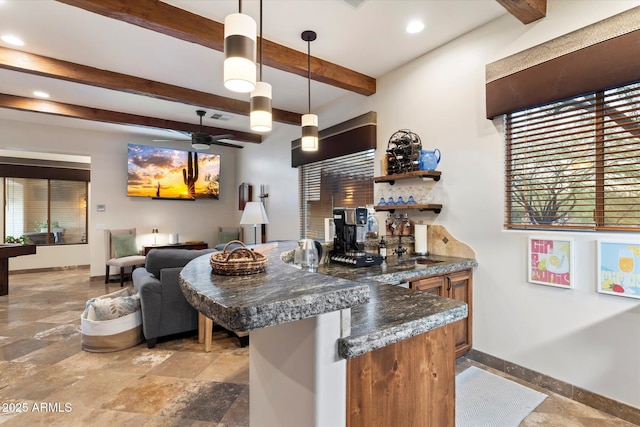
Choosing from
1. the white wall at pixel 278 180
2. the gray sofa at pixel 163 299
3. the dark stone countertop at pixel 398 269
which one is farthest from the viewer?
the white wall at pixel 278 180

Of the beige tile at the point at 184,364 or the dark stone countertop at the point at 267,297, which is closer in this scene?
the dark stone countertop at the point at 267,297

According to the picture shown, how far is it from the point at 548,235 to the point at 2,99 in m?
6.80

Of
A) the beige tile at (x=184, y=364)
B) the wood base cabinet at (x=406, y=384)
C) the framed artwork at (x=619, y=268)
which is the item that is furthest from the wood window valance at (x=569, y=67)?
the beige tile at (x=184, y=364)

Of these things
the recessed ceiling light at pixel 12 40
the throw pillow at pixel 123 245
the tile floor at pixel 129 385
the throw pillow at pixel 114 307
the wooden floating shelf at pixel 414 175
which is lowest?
the tile floor at pixel 129 385

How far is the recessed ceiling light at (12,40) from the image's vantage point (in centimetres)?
295

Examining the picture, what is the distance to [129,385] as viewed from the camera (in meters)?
2.42

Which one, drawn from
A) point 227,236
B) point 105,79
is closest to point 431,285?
point 105,79

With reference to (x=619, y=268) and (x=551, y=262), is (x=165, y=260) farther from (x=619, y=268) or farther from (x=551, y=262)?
(x=619, y=268)

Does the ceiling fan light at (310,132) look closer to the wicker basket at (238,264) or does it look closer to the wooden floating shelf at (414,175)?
the wooden floating shelf at (414,175)

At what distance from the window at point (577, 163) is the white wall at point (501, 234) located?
110 millimetres

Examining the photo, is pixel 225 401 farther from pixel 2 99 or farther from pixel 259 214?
pixel 2 99

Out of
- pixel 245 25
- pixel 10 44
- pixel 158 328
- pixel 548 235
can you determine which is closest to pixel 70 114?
pixel 10 44

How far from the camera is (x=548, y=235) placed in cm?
234

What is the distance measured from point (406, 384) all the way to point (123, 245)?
6.51m
